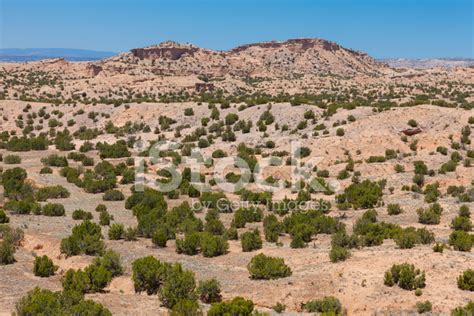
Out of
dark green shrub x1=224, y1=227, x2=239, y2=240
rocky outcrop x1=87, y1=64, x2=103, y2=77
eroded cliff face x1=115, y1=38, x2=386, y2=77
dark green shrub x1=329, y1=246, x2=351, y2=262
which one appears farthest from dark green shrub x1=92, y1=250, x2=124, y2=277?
rocky outcrop x1=87, y1=64, x2=103, y2=77

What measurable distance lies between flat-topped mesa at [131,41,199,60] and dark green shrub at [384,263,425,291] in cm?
10894

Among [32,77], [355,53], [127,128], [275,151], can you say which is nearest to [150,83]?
[32,77]

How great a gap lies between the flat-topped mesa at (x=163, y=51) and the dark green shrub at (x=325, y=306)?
359ft

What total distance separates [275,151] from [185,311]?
81.2 ft

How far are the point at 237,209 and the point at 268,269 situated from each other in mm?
9609

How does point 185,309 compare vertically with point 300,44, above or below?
below

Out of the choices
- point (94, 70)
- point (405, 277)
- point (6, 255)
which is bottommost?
point (6, 255)

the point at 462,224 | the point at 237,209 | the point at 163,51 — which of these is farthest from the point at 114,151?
the point at 163,51

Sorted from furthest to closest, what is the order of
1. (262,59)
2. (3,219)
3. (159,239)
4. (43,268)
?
(262,59), (3,219), (159,239), (43,268)

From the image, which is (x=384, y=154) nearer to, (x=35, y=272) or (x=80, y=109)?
(x=35, y=272)

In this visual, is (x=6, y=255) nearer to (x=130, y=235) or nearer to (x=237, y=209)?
(x=130, y=235)

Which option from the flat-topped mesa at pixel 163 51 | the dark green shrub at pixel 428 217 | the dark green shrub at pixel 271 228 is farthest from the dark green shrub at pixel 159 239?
the flat-topped mesa at pixel 163 51

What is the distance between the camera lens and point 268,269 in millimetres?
14383

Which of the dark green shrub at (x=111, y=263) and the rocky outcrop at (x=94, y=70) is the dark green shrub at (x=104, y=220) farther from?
the rocky outcrop at (x=94, y=70)
